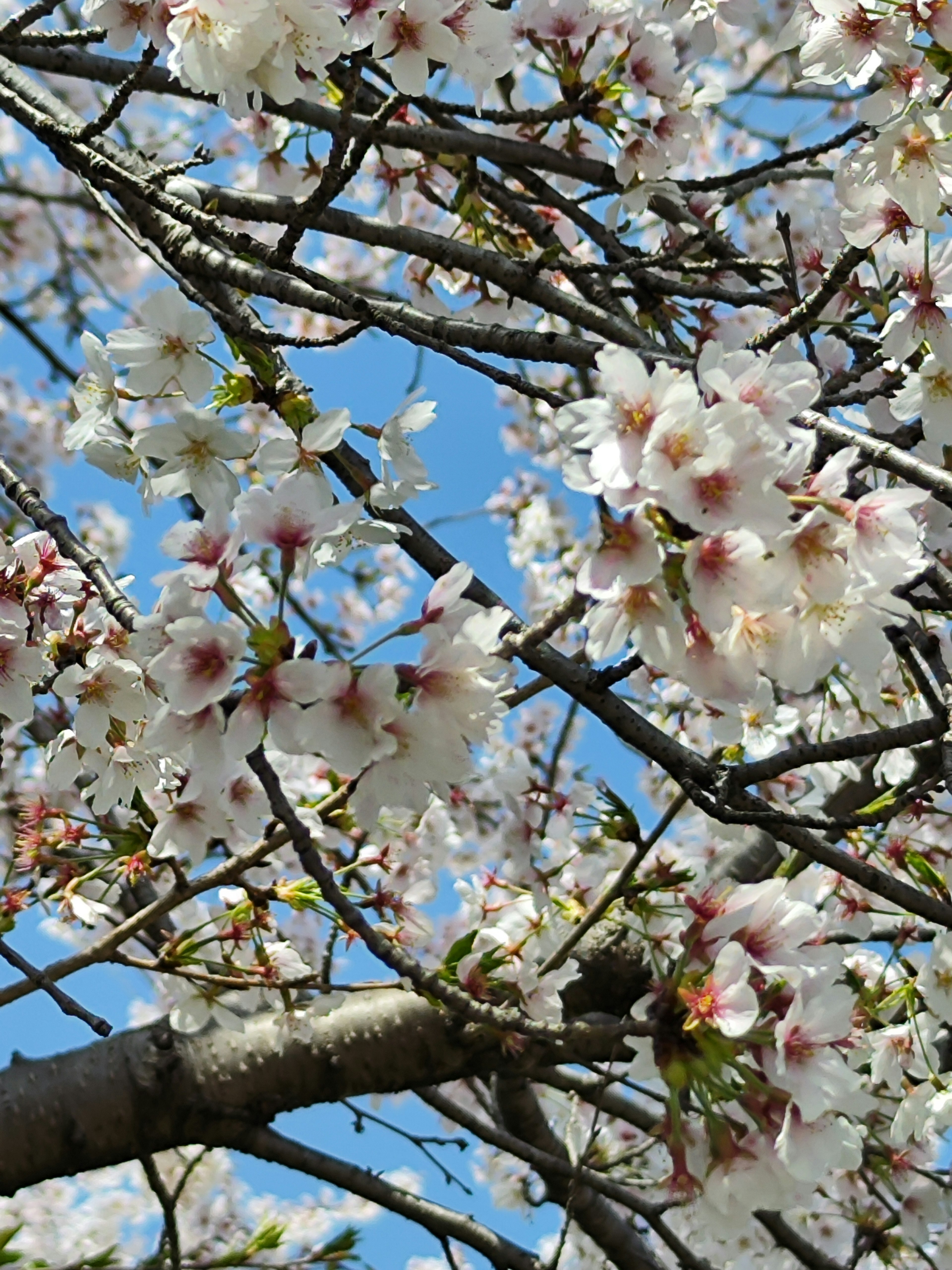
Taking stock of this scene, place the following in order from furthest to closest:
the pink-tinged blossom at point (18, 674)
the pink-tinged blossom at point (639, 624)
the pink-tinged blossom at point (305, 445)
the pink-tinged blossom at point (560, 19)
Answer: the pink-tinged blossom at point (560, 19) < the pink-tinged blossom at point (18, 674) < the pink-tinged blossom at point (305, 445) < the pink-tinged blossom at point (639, 624)

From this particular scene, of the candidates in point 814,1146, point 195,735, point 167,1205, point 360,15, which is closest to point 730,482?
point 195,735

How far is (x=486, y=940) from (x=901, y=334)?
124 cm

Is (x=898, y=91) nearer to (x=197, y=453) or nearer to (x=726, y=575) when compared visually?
(x=726, y=575)

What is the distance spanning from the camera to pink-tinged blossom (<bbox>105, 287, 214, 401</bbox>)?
138cm

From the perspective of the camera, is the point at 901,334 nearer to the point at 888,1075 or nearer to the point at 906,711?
the point at 906,711

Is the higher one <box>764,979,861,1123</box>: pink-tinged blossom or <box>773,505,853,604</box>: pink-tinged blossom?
<box>773,505,853,604</box>: pink-tinged blossom

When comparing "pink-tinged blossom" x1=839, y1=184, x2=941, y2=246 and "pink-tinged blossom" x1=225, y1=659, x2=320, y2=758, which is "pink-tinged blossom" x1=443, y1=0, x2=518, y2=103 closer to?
"pink-tinged blossom" x1=839, y1=184, x2=941, y2=246

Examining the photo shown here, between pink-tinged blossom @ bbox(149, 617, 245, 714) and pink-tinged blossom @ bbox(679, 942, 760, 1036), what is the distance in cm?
63

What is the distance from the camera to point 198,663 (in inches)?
41.1

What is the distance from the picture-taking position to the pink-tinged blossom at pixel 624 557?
994mm

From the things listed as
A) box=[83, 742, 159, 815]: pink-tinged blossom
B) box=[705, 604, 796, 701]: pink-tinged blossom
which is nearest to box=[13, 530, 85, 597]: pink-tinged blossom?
box=[83, 742, 159, 815]: pink-tinged blossom

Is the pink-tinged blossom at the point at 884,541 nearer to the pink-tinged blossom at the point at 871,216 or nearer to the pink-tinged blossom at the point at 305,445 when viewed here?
the pink-tinged blossom at the point at 305,445

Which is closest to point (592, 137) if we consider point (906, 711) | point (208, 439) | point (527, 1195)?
point (906, 711)

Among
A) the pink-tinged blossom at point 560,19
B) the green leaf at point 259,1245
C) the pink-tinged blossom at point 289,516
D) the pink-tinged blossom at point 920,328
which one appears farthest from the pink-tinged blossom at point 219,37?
the green leaf at point 259,1245
